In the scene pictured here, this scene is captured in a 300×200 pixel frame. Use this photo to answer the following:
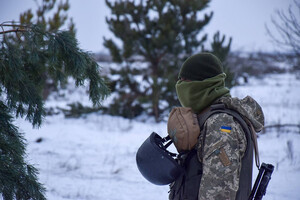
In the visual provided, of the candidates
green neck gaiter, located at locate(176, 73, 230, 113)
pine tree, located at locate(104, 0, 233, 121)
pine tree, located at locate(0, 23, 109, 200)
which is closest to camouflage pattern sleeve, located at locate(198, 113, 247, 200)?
green neck gaiter, located at locate(176, 73, 230, 113)

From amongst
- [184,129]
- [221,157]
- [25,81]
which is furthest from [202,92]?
[25,81]

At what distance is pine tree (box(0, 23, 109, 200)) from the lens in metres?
1.93

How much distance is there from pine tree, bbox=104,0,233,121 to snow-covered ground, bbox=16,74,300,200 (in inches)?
35.0

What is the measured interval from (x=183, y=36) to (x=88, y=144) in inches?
164

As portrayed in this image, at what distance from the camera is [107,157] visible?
513 cm

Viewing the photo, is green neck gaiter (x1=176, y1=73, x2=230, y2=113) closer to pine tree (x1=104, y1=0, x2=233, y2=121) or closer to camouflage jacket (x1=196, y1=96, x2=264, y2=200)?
camouflage jacket (x1=196, y1=96, x2=264, y2=200)

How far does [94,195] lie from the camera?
358 centimetres

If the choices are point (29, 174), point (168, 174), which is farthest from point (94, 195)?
point (168, 174)

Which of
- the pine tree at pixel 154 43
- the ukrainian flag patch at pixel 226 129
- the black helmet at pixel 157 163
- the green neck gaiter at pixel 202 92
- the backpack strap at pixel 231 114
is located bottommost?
the black helmet at pixel 157 163

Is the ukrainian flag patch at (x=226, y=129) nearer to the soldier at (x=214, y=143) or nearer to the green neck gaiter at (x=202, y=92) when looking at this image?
the soldier at (x=214, y=143)

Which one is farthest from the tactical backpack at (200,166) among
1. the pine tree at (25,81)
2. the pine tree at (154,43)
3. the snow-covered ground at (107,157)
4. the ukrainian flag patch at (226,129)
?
the pine tree at (154,43)

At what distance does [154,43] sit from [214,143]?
255 inches

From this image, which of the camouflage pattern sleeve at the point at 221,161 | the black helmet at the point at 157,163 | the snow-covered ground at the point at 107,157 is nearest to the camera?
the camouflage pattern sleeve at the point at 221,161

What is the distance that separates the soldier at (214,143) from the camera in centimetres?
144
